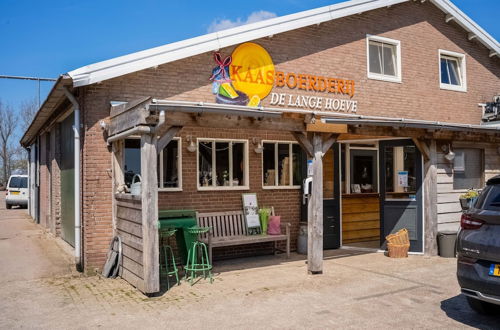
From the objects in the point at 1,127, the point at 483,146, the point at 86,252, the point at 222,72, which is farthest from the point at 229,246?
the point at 1,127

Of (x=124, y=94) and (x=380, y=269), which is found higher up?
(x=124, y=94)

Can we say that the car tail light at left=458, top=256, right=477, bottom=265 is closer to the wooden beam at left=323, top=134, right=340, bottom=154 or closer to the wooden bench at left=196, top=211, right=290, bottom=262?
the wooden beam at left=323, top=134, right=340, bottom=154

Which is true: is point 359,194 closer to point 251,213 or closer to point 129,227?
point 251,213

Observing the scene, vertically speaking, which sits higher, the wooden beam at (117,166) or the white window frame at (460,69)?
the white window frame at (460,69)

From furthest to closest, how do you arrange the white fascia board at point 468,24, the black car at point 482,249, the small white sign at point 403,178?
1. the white fascia board at point 468,24
2. the small white sign at point 403,178
3. the black car at point 482,249

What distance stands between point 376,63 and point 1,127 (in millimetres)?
53691

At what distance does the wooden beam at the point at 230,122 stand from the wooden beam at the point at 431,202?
11.6ft

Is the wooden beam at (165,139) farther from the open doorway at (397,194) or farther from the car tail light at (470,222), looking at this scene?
the open doorway at (397,194)

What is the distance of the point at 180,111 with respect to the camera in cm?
705

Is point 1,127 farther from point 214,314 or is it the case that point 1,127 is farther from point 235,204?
point 214,314

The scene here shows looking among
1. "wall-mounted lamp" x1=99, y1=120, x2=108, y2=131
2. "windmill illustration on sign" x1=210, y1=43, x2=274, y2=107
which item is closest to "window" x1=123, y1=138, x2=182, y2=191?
"wall-mounted lamp" x1=99, y1=120, x2=108, y2=131

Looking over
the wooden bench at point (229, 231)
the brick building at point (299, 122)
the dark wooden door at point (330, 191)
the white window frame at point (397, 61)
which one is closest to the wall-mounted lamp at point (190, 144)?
the brick building at point (299, 122)

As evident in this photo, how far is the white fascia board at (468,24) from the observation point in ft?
42.2

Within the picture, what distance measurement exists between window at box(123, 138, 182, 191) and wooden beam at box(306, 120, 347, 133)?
2.71 m
